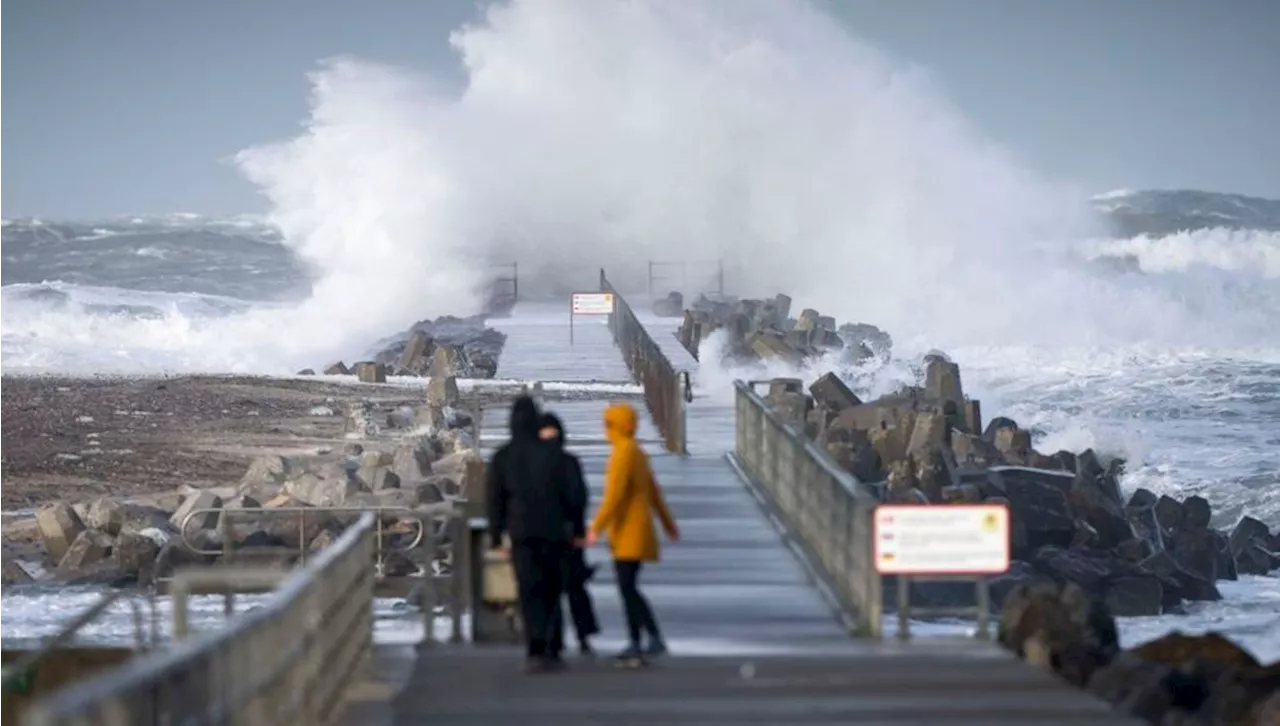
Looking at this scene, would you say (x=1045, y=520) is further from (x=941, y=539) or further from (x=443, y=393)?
(x=941, y=539)

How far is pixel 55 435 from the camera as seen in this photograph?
4525 centimetres

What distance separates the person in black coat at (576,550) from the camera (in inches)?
536

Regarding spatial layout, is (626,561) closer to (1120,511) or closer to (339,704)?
(339,704)

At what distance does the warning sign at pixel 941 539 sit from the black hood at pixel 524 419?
236 cm

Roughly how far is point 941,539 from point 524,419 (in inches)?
105

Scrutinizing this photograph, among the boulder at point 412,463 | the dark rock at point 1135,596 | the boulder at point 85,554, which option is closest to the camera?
the dark rock at point 1135,596

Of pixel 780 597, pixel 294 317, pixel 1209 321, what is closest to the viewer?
pixel 780 597

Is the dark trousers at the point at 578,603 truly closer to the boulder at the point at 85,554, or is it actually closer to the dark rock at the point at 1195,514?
the boulder at the point at 85,554

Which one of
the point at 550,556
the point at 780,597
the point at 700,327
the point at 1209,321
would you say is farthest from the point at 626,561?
the point at 1209,321

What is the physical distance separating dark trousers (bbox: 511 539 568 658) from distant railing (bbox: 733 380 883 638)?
2.22 m

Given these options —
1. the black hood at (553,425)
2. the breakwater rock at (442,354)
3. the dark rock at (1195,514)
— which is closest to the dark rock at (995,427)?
the dark rock at (1195,514)

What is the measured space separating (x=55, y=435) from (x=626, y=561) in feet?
107

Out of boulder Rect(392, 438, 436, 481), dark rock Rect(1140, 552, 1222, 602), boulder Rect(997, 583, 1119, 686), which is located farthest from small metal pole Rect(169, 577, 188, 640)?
boulder Rect(392, 438, 436, 481)

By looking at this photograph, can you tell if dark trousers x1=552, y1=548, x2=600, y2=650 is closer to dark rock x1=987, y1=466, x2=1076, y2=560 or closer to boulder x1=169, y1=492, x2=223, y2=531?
boulder x1=169, y1=492, x2=223, y2=531
